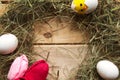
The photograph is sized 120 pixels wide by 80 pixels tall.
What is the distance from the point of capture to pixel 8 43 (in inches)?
53.9

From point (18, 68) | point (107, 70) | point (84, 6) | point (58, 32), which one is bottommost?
point (18, 68)

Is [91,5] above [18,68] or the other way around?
above

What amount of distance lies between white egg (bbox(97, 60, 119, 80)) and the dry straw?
0.04 metres

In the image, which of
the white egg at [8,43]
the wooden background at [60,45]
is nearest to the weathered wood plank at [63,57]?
the wooden background at [60,45]

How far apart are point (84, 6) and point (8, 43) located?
33 cm

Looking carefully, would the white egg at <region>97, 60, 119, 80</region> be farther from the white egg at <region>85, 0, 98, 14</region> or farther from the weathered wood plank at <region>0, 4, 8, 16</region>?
the weathered wood plank at <region>0, 4, 8, 16</region>

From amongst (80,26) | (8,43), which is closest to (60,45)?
(80,26)

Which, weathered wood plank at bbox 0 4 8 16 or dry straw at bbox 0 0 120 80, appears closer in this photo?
dry straw at bbox 0 0 120 80

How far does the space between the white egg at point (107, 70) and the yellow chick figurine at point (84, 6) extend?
0.22 metres

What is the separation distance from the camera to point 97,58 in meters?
1.41

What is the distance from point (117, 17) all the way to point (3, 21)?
470mm

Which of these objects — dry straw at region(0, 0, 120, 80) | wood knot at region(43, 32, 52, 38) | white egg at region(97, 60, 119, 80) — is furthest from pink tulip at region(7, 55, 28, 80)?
white egg at region(97, 60, 119, 80)

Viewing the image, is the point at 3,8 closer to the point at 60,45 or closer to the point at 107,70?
the point at 60,45

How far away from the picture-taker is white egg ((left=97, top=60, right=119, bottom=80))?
133cm
